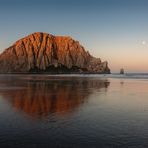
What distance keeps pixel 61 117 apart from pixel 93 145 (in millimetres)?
8326

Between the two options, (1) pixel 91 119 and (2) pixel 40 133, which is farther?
(1) pixel 91 119

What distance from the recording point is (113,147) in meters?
14.6

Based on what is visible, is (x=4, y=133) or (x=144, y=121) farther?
(x=144, y=121)

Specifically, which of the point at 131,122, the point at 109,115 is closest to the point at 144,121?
the point at 131,122

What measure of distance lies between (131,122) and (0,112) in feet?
40.2

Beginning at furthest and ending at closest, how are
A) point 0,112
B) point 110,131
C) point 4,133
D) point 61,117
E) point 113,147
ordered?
point 0,112 → point 61,117 → point 110,131 → point 4,133 → point 113,147

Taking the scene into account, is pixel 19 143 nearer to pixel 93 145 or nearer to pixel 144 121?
pixel 93 145

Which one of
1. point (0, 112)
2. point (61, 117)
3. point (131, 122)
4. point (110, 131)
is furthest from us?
point (0, 112)

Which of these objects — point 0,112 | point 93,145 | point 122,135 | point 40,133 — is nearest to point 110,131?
point 122,135

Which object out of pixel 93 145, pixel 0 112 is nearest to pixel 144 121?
pixel 93 145

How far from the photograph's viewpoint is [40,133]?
1738 cm

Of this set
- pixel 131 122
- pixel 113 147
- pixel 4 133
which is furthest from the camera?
pixel 131 122

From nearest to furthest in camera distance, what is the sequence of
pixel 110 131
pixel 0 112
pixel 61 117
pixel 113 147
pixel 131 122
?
pixel 113 147 → pixel 110 131 → pixel 131 122 → pixel 61 117 → pixel 0 112

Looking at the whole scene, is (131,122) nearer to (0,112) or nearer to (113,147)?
(113,147)
